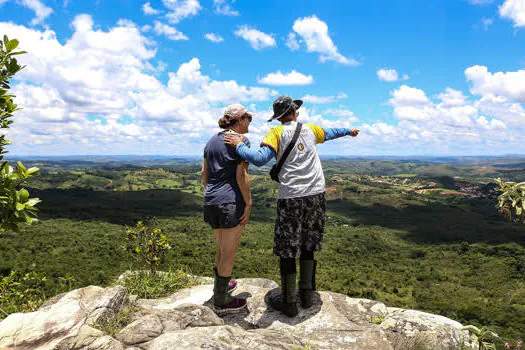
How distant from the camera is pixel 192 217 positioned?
127 metres

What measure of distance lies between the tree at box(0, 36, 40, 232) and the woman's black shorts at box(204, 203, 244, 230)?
2.09m

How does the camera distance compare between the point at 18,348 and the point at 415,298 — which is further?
the point at 415,298

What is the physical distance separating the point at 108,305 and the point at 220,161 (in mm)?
2294

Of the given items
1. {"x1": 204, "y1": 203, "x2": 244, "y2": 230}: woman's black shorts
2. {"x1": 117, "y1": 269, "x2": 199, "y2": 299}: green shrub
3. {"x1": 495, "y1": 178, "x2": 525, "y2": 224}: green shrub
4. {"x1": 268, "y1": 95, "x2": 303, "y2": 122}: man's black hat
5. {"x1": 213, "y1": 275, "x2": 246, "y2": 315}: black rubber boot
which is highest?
{"x1": 268, "y1": 95, "x2": 303, "y2": 122}: man's black hat

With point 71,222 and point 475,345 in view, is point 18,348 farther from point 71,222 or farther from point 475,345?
point 71,222

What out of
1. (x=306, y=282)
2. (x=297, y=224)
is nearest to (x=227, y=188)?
(x=297, y=224)

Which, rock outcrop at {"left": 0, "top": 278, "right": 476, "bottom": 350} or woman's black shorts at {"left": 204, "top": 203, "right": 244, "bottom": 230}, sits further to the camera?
woman's black shorts at {"left": 204, "top": 203, "right": 244, "bottom": 230}

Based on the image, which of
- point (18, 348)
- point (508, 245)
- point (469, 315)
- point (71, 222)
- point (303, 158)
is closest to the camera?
Result: point (18, 348)

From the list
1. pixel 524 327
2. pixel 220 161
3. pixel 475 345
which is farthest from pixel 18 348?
pixel 524 327

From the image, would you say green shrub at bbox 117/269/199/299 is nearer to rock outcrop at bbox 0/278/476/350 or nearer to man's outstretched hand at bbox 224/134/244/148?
rock outcrop at bbox 0/278/476/350

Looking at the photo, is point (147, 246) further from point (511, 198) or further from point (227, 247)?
point (511, 198)

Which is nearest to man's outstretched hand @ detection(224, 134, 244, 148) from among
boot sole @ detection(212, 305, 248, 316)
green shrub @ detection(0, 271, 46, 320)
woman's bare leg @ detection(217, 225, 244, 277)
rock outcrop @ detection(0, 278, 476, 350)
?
woman's bare leg @ detection(217, 225, 244, 277)

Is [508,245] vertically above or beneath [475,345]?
beneath

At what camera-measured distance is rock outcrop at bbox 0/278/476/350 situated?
3.25 metres
